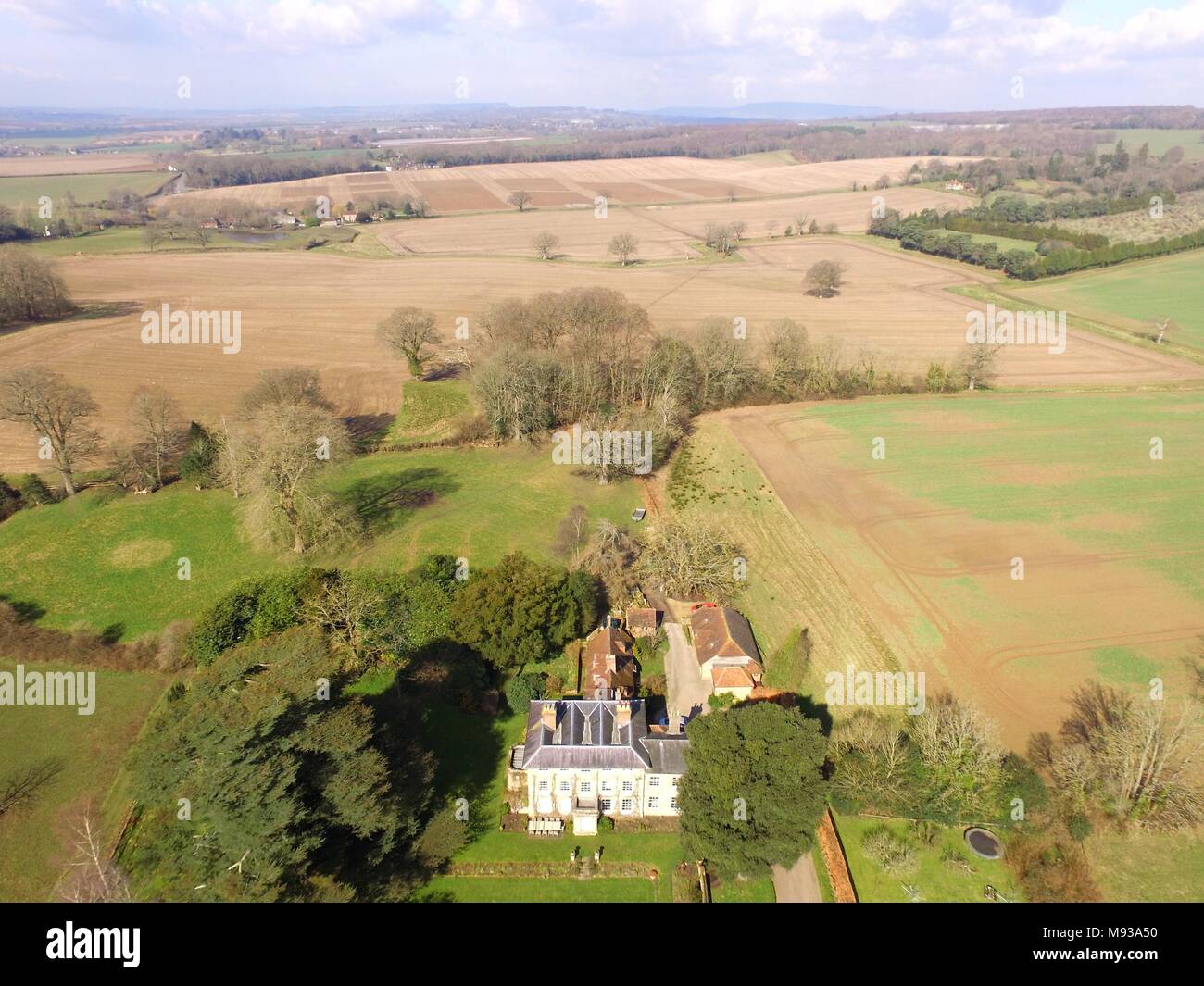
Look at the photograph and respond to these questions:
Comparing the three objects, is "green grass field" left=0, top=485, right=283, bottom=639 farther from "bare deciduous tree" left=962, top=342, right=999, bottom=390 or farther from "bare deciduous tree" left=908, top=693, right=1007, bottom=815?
"bare deciduous tree" left=962, top=342, right=999, bottom=390

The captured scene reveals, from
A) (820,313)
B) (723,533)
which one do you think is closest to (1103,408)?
(820,313)

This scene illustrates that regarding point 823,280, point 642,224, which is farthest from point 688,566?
point 642,224

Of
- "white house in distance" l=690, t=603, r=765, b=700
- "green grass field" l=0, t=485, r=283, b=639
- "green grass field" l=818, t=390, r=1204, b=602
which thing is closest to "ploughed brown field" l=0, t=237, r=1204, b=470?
"green grass field" l=818, t=390, r=1204, b=602

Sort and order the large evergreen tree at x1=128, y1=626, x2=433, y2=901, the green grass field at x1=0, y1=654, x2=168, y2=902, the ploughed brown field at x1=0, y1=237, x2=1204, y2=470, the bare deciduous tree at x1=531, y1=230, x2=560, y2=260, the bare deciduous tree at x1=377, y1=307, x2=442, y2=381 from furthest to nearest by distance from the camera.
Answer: the bare deciduous tree at x1=531, y1=230, x2=560, y2=260
the ploughed brown field at x1=0, y1=237, x2=1204, y2=470
the bare deciduous tree at x1=377, y1=307, x2=442, y2=381
the green grass field at x1=0, y1=654, x2=168, y2=902
the large evergreen tree at x1=128, y1=626, x2=433, y2=901

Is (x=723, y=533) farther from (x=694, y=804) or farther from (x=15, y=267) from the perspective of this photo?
(x=15, y=267)

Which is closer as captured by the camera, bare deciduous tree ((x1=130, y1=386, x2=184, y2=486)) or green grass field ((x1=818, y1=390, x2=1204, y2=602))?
green grass field ((x1=818, y1=390, x2=1204, y2=602))

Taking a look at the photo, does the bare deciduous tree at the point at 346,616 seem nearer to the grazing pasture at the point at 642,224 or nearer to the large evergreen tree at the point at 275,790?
the large evergreen tree at the point at 275,790

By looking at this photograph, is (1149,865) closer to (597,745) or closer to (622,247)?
(597,745)
